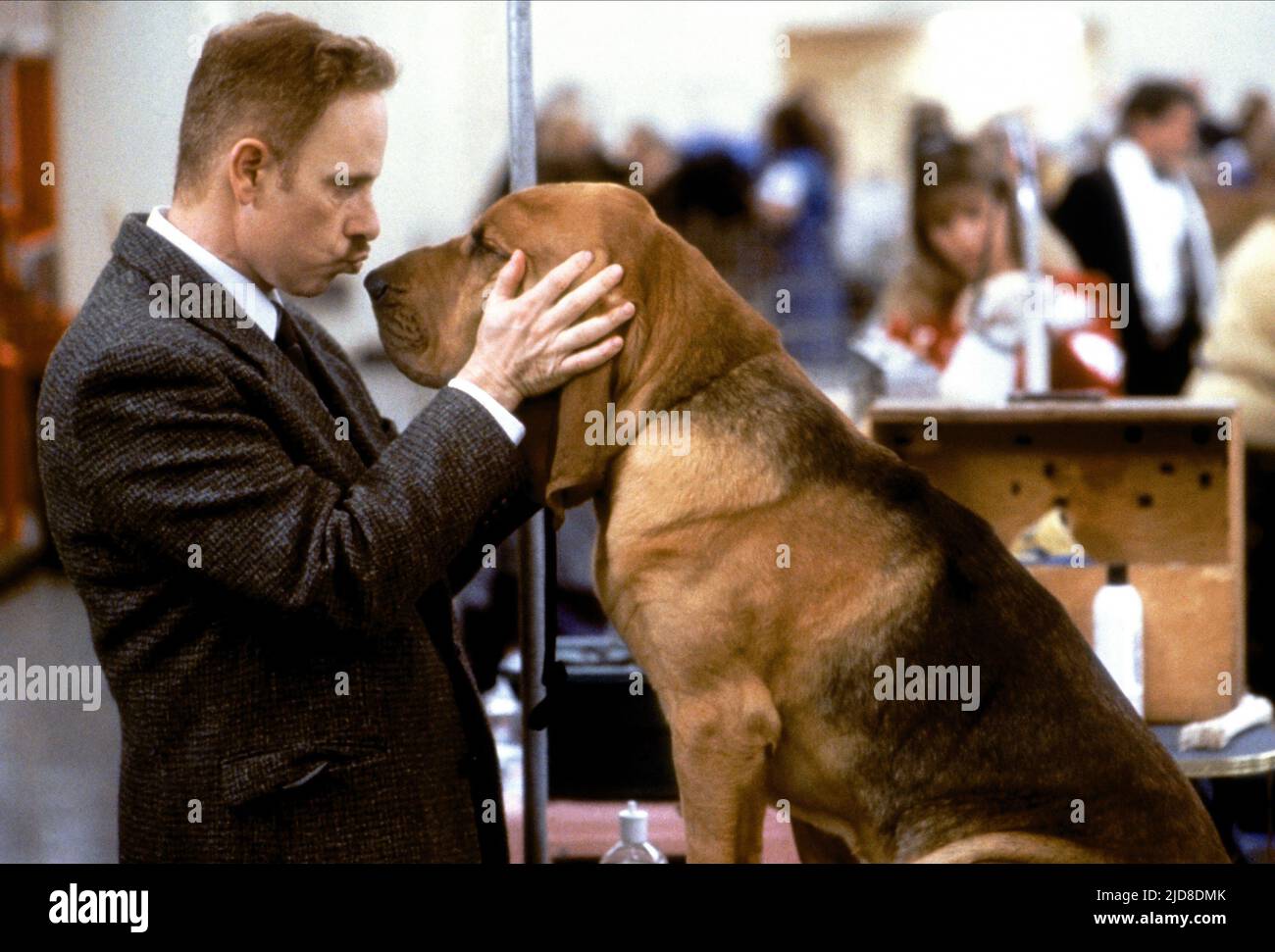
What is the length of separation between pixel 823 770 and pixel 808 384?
1.70 feet

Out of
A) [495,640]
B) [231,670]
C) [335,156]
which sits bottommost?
[495,640]

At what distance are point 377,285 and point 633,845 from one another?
38.2 inches

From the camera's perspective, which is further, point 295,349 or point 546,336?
point 295,349

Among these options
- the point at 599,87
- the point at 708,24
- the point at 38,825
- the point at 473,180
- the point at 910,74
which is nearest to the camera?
the point at 38,825

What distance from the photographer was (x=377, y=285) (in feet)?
6.98

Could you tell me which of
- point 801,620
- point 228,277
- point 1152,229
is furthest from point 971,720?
point 1152,229

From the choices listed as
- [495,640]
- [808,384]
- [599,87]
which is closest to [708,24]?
[599,87]

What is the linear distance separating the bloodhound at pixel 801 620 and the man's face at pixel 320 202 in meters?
0.16

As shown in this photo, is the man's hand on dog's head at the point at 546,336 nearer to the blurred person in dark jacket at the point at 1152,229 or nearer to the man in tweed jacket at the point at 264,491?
the man in tweed jacket at the point at 264,491

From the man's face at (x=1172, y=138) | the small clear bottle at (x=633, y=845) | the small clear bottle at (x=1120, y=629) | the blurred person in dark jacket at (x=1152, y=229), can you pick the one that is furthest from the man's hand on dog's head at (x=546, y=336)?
the man's face at (x=1172, y=138)

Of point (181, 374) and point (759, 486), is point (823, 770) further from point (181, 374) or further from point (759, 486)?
point (181, 374)

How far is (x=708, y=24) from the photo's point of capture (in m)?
8.28

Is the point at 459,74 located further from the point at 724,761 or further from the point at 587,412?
the point at 724,761

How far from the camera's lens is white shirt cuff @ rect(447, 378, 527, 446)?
198 cm
